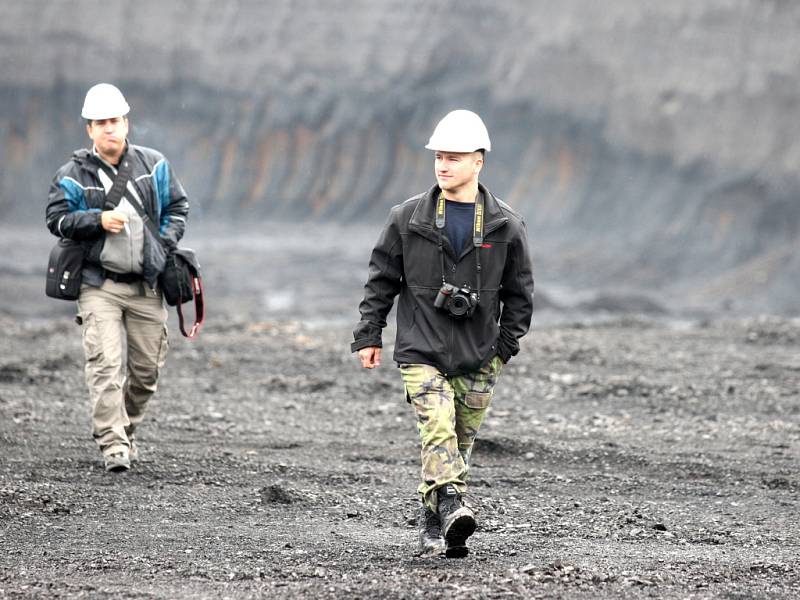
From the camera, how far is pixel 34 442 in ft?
28.0

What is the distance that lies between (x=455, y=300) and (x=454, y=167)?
566 millimetres

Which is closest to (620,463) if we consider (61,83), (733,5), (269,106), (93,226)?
(93,226)

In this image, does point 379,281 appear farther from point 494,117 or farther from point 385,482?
point 494,117

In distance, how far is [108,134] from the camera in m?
7.28

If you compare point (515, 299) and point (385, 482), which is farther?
point (385, 482)

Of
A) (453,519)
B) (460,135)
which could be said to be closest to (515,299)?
(460,135)

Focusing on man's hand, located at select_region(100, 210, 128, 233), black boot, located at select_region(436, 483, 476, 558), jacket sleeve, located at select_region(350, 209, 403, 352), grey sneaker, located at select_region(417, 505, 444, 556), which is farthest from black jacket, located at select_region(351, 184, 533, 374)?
man's hand, located at select_region(100, 210, 128, 233)

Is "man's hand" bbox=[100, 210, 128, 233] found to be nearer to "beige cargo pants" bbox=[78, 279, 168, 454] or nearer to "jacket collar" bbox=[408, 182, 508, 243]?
"beige cargo pants" bbox=[78, 279, 168, 454]

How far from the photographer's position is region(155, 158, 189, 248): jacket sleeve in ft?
24.8

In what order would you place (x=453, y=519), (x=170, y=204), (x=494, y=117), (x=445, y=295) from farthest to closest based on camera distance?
(x=494, y=117), (x=170, y=204), (x=445, y=295), (x=453, y=519)

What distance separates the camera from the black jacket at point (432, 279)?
18.3ft

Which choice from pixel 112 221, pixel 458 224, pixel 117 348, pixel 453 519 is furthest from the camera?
pixel 117 348

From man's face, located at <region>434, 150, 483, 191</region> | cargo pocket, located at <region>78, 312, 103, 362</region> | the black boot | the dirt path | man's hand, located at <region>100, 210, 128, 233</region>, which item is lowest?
the dirt path

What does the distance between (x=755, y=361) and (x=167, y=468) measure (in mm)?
7179
